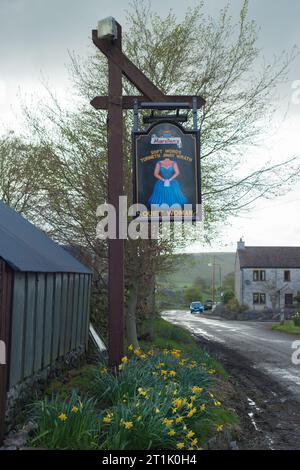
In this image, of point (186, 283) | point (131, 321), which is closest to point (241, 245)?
point (131, 321)

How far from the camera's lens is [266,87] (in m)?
14.6

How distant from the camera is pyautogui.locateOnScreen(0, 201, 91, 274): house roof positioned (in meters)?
7.34

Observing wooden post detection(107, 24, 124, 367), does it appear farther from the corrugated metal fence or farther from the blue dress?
the corrugated metal fence

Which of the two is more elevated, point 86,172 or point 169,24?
point 169,24

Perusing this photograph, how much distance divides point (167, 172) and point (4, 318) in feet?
12.1

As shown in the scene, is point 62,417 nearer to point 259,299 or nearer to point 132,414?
point 132,414

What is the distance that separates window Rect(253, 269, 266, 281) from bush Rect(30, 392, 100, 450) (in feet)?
190

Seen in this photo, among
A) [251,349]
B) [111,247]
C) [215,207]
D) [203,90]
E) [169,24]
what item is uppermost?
[169,24]

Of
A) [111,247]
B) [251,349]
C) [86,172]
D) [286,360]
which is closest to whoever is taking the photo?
[111,247]

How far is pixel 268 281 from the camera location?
62031 mm

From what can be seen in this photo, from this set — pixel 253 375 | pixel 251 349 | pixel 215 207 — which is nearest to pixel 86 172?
pixel 215 207

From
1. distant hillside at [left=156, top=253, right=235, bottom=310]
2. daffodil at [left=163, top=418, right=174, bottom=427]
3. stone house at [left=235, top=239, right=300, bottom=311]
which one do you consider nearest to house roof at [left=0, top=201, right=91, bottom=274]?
daffodil at [left=163, top=418, right=174, bottom=427]
